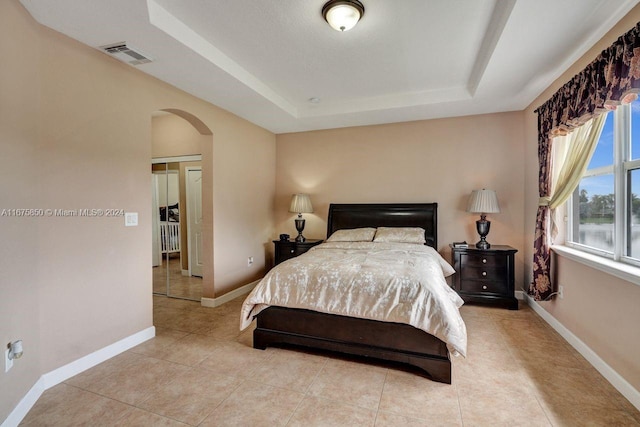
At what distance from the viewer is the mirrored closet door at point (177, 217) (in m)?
4.29

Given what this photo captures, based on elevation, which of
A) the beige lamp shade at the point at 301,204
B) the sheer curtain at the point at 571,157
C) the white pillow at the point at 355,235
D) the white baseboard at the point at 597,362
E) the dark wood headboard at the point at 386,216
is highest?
the sheer curtain at the point at 571,157

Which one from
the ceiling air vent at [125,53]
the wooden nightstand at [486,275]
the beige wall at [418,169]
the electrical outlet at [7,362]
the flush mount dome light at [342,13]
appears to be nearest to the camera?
the electrical outlet at [7,362]

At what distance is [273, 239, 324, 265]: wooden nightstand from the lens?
175 inches

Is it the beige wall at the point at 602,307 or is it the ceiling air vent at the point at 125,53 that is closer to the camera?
the beige wall at the point at 602,307

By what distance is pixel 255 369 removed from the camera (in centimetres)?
230

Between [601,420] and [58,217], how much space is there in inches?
151

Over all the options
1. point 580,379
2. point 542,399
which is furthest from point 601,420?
point 580,379

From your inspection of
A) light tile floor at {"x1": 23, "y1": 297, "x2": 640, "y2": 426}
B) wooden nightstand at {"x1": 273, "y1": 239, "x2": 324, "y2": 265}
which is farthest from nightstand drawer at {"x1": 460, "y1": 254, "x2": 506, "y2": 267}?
wooden nightstand at {"x1": 273, "y1": 239, "x2": 324, "y2": 265}

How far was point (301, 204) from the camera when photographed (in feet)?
15.3

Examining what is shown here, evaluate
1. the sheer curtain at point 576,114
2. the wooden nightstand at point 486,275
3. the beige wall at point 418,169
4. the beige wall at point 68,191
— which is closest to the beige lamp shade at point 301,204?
the beige wall at point 418,169

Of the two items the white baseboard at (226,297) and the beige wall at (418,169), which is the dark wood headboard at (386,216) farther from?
the white baseboard at (226,297)

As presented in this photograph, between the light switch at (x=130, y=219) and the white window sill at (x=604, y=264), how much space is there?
12.6 feet

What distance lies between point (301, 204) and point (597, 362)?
366cm

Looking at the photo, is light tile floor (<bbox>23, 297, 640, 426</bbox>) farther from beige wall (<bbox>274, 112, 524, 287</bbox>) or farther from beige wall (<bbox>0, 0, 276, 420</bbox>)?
beige wall (<bbox>274, 112, 524, 287</bbox>)
